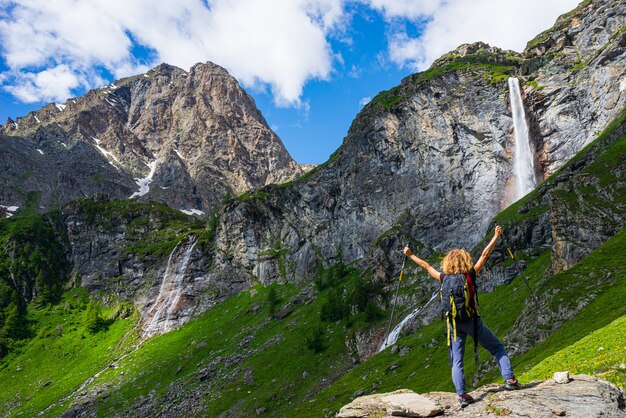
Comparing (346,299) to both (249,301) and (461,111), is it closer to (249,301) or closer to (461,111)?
(249,301)

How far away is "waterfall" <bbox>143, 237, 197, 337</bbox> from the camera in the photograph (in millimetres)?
135750

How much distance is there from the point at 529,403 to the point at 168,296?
149313mm

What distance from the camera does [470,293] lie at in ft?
38.8

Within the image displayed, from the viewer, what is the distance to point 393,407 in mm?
12031

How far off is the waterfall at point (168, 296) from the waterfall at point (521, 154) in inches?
4223

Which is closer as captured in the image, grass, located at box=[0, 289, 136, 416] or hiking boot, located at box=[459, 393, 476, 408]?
hiking boot, located at box=[459, 393, 476, 408]

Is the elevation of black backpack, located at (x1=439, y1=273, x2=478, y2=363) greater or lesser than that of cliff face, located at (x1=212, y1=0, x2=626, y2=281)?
lesser

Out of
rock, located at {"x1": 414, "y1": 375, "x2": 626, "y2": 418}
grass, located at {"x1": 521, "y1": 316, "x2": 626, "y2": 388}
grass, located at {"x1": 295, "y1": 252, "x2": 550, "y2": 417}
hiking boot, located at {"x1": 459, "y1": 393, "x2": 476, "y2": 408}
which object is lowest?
grass, located at {"x1": 295, "y1": 252, "x2": 550, "y2": 417}

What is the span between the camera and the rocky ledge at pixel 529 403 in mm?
10398

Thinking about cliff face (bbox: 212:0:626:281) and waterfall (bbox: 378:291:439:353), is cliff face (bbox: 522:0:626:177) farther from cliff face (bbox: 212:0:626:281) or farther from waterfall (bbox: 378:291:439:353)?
waterfall (bbox: 378:291:439:353)

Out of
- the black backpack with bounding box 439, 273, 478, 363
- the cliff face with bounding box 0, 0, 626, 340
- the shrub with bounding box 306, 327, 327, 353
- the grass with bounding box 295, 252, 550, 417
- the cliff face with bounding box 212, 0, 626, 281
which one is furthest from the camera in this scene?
the cliff face with bounding box 0, 0, 626, 340

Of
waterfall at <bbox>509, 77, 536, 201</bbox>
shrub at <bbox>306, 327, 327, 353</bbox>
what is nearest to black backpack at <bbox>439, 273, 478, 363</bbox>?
shrub at <bbox>306, 327, 327, 353</bbox>

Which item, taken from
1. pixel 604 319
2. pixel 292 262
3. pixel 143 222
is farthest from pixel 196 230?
pixel 604 319

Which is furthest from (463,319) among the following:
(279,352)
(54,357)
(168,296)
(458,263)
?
(54,357)
